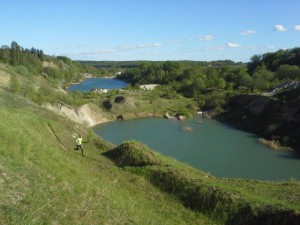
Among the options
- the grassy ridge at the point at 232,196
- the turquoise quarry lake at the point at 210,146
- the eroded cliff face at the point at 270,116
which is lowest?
the turquoise quarry lake at the point at 210,146

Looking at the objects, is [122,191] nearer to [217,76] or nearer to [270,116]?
[270,116]

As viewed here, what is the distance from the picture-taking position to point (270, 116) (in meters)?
70.2

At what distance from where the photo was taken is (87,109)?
8138cm

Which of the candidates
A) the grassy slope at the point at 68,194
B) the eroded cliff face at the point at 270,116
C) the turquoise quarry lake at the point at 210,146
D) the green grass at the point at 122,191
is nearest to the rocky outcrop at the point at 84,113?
the turquoise quarry lake at the point at 210,146

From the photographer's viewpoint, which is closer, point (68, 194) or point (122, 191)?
point (68, 194)

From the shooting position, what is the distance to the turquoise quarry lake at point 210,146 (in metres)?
44.6

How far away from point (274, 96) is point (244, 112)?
22.3 ft

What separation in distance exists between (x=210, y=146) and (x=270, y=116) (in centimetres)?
1810

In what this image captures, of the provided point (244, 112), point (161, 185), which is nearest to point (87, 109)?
point (244, 112)

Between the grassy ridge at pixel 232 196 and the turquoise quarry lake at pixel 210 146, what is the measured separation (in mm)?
20286

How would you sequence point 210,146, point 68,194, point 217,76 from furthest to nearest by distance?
point 217,76, point 210,146, point 68,194

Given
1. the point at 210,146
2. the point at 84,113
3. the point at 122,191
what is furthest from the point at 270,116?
the point at 122,191

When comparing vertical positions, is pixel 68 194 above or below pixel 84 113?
above

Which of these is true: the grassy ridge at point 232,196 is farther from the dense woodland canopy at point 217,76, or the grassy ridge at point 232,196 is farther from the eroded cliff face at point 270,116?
the dense woodland canopy at point 217,76
